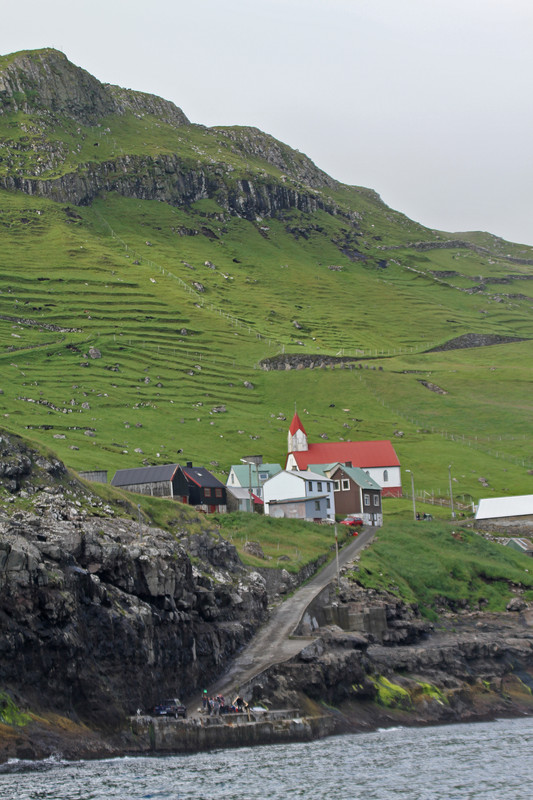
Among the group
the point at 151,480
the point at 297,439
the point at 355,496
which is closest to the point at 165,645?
the point at 151,480

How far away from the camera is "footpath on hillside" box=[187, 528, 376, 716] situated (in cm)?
6569

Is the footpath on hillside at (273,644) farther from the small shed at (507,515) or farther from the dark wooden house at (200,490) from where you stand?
the small shed at (507,515)

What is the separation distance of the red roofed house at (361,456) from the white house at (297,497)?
2246 cm

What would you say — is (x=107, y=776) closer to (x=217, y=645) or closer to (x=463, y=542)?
(x=217, y=645)

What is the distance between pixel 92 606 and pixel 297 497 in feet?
229

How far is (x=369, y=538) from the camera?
11681 centimetres

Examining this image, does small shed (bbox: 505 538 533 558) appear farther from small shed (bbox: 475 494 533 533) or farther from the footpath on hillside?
the footpath on hillside

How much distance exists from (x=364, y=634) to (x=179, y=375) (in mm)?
112330

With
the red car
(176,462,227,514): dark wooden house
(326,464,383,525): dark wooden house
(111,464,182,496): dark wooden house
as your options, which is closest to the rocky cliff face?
(111,464,182,496): dark wooden house

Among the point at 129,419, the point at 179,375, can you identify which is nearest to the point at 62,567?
the point at 129,419

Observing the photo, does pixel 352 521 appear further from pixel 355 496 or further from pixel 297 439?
pixel 297 439

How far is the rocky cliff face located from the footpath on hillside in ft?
3.53

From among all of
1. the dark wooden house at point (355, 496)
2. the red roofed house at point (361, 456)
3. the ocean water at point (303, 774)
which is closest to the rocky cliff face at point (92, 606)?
the ocean water at point (303, 774)

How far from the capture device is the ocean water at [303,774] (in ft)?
146
